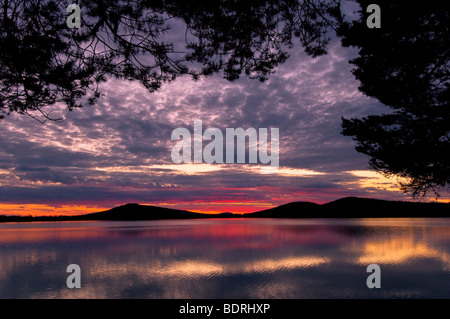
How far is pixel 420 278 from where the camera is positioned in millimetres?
7957

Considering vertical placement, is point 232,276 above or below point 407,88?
below

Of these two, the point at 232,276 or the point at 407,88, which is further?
the point at 407,88

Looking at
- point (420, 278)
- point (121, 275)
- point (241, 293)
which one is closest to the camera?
point (241, 293)

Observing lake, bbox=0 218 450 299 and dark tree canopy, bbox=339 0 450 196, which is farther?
dark tree canopy, bbox=339 0 450 196

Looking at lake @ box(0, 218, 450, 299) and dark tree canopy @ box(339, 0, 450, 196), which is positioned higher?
dark tree canopy @ box(339, 0, 450, 196)

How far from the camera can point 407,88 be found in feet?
37.0

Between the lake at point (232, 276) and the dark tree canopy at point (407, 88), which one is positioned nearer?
the lake at point (232, 276)

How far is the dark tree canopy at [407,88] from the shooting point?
370 inches

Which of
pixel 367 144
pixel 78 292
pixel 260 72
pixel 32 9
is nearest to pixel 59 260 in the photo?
pixel 78 292

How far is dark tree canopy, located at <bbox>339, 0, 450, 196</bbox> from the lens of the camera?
30.9 feet

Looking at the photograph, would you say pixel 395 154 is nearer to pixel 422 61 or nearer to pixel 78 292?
pixel 422 61

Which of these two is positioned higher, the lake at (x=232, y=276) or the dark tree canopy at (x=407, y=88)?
the dark tree canopy at (x=407, y=88)
